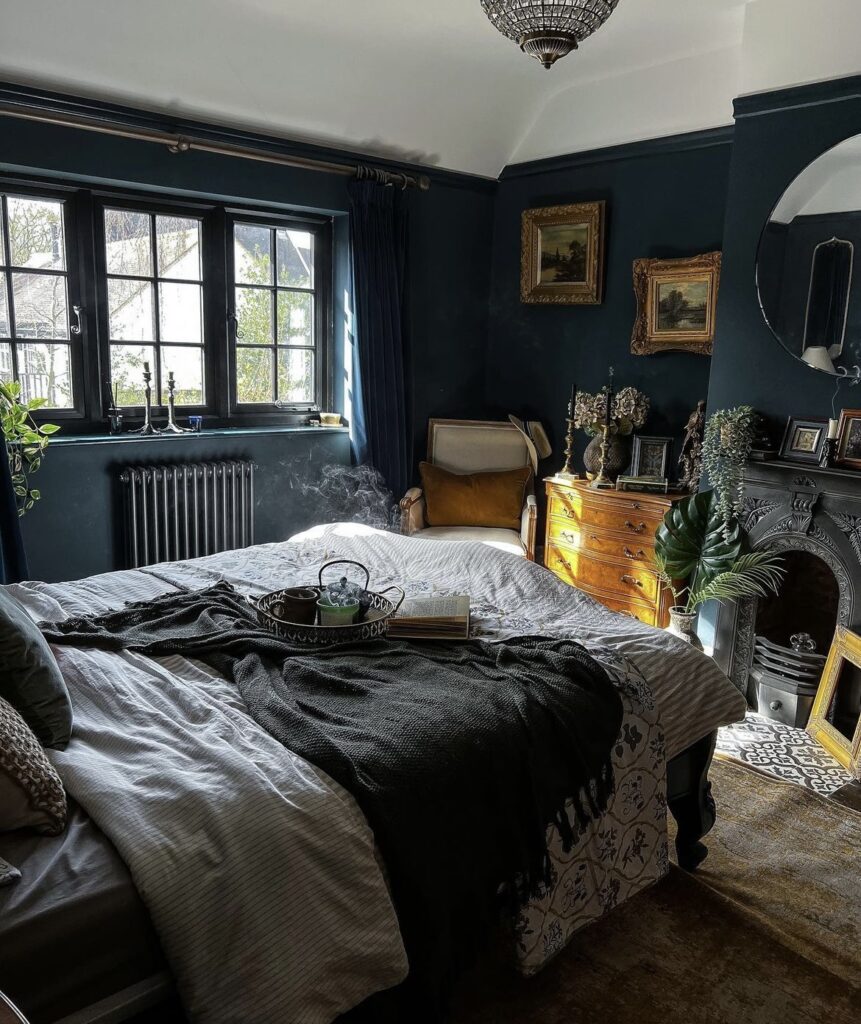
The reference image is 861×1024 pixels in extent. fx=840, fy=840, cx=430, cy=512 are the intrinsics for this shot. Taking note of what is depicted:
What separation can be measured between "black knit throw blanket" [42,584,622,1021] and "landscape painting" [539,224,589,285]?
3.04 m

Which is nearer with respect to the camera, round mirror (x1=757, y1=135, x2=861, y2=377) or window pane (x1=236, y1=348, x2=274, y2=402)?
Answer: round mirror (x1=757, y1=135, x2=861, y2=377)

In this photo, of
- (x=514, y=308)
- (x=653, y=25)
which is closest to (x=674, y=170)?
(x=653, y=25)

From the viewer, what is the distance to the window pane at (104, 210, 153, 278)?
3914 mm

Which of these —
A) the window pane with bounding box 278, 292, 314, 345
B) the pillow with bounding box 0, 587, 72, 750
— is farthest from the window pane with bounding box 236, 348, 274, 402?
the pillow with bounding box 0, 587, 72, 750

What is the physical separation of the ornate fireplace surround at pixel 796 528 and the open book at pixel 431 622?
5.76 ft

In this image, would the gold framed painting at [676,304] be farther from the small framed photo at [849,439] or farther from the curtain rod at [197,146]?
the curtain rod at [197,146]

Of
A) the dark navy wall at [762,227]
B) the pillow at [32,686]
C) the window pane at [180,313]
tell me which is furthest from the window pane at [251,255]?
the pillow at [32,686]

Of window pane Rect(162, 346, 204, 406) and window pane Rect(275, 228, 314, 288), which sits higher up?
window pane Rect(275, 228, 314, 288)

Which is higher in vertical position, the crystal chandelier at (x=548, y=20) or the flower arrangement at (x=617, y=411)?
the crystal chandelier at (x=548, y=20)

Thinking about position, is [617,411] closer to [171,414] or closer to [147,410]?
[171,414]

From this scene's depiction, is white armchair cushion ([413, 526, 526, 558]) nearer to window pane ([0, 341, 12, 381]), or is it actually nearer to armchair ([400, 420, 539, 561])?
armchair ([400, 420, 539, 561])

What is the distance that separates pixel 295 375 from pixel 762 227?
8.15 ft

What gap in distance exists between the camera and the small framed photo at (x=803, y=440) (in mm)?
3312

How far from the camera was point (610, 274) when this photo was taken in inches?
179
